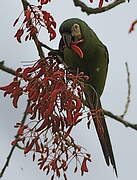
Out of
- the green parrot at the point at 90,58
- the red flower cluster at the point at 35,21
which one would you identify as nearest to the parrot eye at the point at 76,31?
the green parrot at the point at 90,58

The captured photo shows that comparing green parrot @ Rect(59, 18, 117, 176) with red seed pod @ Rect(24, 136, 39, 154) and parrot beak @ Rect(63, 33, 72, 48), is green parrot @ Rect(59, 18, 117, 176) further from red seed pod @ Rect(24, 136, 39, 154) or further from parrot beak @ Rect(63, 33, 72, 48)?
red seed pod @ Rect(24, 136, 39, 154)

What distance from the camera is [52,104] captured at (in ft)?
2.49

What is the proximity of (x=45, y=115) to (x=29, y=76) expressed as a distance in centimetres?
10

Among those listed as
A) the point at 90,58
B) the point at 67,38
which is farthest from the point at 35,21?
the point at 90,58

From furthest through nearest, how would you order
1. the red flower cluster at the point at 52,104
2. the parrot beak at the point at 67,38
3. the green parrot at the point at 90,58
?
the green parrot at the point at 90,58 < the parrot beak at the point at 67,38 < the red flower cluster at the point at 52,104

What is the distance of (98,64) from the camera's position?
1.39 meters

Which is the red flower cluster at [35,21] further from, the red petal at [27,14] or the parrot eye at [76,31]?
the parrot eye at [76,31]

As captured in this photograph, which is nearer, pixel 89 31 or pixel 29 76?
pixel 29 76

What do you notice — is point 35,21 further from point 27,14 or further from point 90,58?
point 90,58

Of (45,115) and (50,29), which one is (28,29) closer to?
(50,29)

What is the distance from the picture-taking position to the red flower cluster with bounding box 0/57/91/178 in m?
0.79

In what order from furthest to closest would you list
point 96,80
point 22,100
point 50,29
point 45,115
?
point 22,100 < point 96,80 < point 50,29 < point 45,115

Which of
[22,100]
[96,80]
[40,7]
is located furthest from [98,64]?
[40,7]

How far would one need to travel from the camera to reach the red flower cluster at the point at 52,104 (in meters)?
0.79
